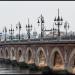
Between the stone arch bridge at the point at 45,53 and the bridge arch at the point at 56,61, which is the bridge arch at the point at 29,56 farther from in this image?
the bridge arch at the point at 56,61

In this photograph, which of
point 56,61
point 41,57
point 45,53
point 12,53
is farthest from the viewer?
point 12,53

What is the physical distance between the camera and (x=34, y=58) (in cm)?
6831

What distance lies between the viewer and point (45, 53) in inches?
2366

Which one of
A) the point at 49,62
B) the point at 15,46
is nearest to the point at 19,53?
the point at 15,46

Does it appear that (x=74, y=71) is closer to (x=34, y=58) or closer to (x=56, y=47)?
(x=56, y=47)

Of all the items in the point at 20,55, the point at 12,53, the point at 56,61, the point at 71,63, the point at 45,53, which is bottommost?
the point at 12,53

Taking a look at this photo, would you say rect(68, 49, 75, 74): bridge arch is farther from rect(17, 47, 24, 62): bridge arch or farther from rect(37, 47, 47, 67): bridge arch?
rect(17, 47, 24, 62): bridge arch

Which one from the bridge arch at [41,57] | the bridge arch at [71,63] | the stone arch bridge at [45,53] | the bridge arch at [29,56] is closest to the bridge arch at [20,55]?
the stone arch bridge at [45,53]

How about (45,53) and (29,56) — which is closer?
(45,53)

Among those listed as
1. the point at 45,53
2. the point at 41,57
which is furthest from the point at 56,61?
the point at 41,57

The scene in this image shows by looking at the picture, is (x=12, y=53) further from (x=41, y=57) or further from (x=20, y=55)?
(x=41, y=57)

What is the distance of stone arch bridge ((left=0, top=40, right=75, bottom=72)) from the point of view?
49.2m

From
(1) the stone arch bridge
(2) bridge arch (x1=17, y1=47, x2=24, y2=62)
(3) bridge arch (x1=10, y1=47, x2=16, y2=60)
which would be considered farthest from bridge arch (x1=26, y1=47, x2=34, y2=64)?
(3) bridge arch (x1=10, y1=47, x2=16, y2=60)

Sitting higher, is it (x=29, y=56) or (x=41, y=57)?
(x=41, y=57)
